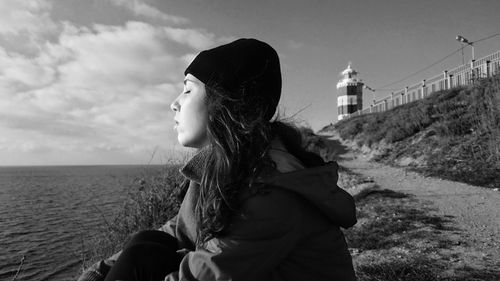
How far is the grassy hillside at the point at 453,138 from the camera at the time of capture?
7.80m

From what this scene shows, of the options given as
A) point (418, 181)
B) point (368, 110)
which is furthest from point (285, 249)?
point (368, 110)

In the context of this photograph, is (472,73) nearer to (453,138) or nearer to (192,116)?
(453,138)

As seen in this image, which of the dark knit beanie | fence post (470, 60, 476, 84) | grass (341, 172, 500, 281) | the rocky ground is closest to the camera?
the dark knit beanie

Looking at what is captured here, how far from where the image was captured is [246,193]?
146cm

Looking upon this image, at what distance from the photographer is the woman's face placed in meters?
1.77

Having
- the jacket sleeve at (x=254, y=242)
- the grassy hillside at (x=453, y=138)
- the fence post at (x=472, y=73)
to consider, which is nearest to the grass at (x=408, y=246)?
the jacket sleeve at (x=254, y=242)

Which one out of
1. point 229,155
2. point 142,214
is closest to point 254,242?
point 229,155

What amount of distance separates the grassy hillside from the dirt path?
610 mm

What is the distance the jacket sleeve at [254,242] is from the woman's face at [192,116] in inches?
20.5

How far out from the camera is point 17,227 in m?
14.3

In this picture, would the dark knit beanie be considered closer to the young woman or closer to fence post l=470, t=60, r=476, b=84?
the young woman

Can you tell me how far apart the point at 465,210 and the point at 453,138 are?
5.84m

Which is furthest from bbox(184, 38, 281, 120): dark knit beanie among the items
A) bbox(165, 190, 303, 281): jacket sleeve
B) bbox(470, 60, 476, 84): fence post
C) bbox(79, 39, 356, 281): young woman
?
bbox(470, 60, 476, 84): fence post

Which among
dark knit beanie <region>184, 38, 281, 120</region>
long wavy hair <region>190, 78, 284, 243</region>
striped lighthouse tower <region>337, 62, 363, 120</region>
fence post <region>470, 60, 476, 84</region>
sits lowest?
long wavy hair <region>190, 78, 284, 243</region>
